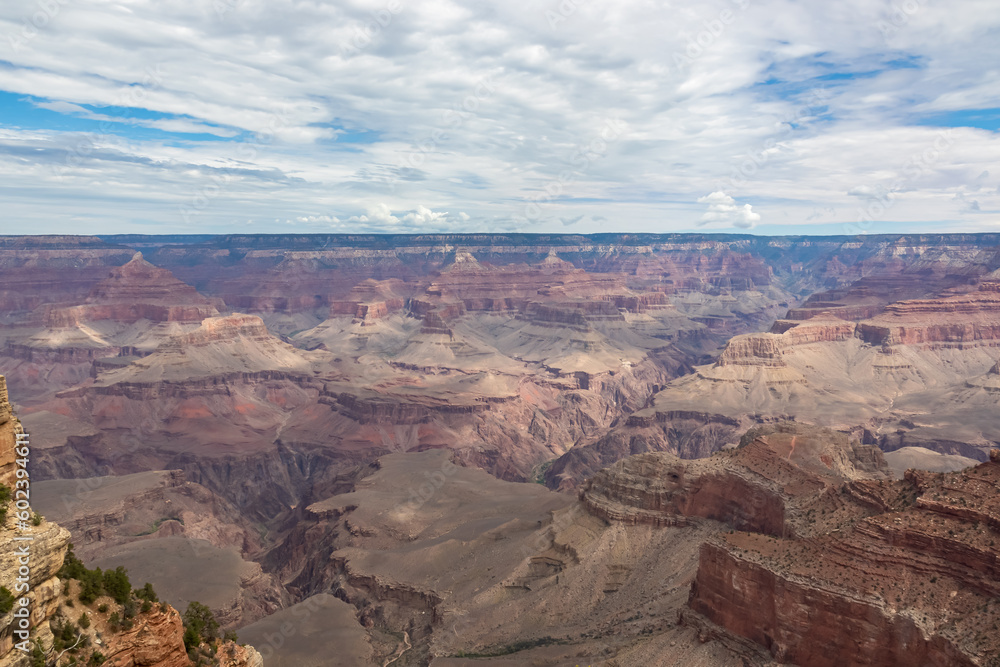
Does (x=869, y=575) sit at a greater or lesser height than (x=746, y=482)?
greater

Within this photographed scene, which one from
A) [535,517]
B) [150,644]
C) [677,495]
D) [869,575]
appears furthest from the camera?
[535,517]

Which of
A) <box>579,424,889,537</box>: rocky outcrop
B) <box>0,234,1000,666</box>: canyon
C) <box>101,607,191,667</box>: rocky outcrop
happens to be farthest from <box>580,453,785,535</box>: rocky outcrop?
<box>101,607,191,667</box>: rocky outcrop

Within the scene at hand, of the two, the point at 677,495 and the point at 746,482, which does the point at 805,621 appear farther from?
the point at 677,495

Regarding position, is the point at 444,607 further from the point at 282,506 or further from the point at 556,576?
the point at 282,506

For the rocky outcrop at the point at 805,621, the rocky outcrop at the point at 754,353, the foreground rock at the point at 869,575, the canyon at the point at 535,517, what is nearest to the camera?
the foreground rock at the point at 869,575

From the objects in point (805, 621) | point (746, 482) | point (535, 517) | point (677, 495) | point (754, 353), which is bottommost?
point (535, 517)

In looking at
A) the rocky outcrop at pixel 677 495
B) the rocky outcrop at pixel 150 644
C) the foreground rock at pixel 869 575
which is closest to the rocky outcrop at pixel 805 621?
the foreground rock at pixel 869 575

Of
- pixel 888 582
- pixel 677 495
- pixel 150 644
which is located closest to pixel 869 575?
pixel 888 582

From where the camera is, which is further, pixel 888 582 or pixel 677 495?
pixel 677 495

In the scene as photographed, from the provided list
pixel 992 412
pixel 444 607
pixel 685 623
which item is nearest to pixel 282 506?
pixel 444 607

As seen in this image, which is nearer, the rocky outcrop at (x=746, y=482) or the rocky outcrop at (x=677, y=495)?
the rocky outcrop at (x=746, y=482)

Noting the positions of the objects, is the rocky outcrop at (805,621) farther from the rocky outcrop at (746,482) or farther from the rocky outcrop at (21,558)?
the rocky outcrop at (21,558)
